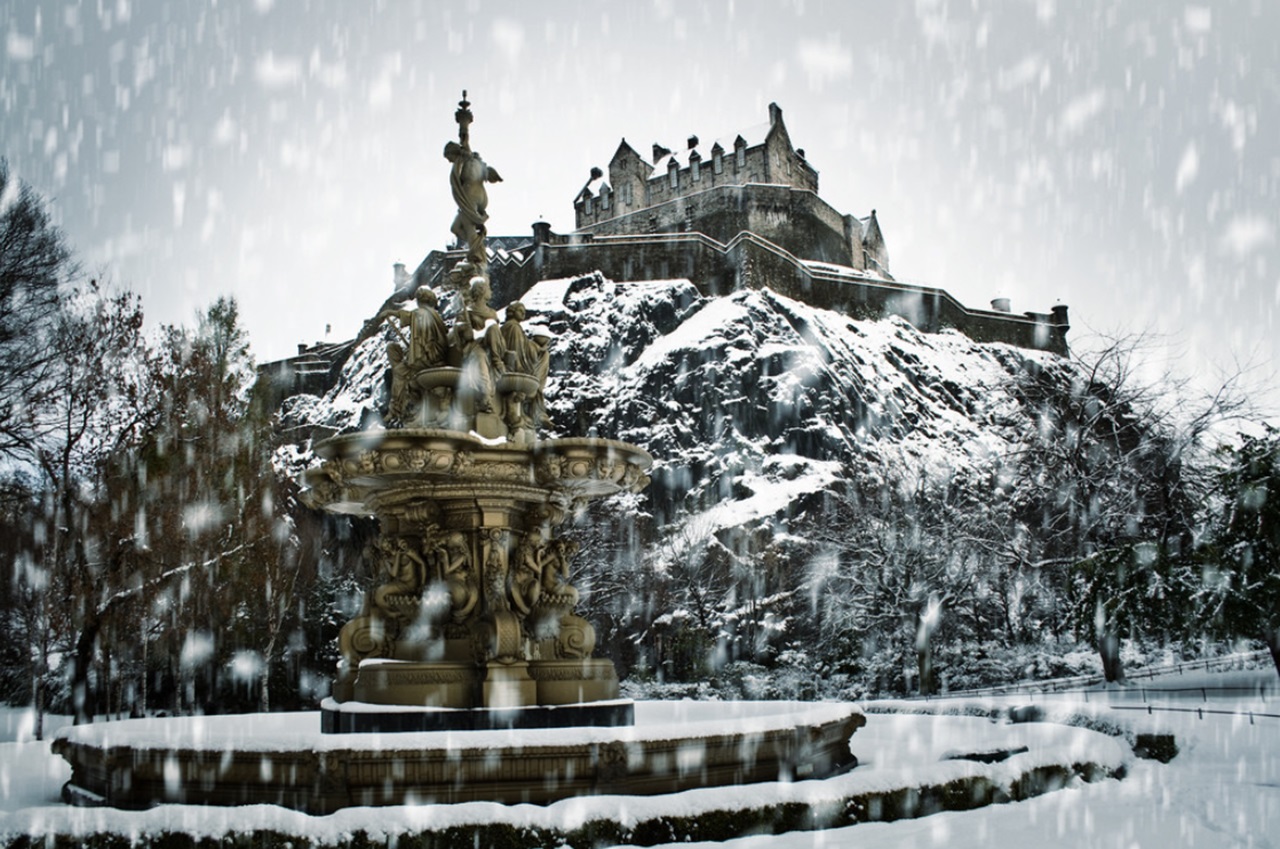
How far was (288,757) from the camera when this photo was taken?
6180 mm

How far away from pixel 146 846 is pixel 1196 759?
9095mm

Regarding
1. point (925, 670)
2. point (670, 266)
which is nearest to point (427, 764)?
point (925, 670)

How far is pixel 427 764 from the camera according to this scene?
623 centimetres

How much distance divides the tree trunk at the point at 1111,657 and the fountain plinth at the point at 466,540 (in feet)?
44.8

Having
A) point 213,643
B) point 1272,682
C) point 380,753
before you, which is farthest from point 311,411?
point 380,753

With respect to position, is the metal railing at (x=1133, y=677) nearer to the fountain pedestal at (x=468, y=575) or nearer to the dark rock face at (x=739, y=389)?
the fountain pedestal at (x=468, y=575)

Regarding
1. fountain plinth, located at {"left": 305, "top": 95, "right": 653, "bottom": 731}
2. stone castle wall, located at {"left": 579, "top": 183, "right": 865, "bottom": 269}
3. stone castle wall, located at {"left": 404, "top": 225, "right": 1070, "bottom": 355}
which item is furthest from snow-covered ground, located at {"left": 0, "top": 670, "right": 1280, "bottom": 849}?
stone castle wall, located at {"left": 579, "top": 183, "right": 865, "bottom": 269}

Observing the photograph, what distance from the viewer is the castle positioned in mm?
61906

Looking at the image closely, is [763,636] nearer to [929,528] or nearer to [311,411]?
[929,528]

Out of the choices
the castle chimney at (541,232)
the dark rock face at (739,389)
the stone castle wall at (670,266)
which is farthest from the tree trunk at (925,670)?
the castle chimney at (541,232)

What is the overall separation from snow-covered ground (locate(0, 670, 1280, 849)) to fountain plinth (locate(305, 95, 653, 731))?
2257 millimetres

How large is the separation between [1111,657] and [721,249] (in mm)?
45748

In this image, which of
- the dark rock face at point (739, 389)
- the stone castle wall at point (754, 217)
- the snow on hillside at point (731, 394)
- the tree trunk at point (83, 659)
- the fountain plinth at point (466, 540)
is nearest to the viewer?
the fountain plinth at point (466, 540)

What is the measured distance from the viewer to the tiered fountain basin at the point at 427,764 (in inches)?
243
